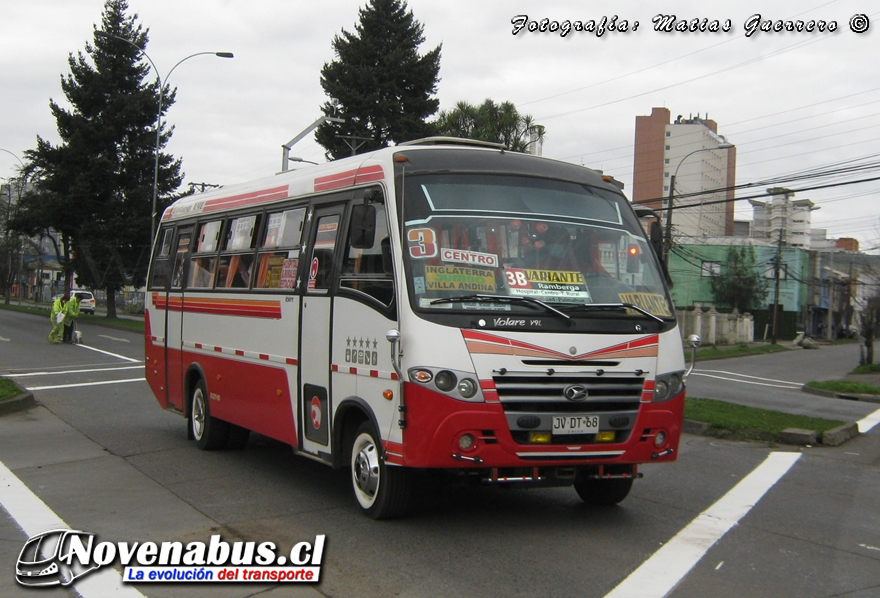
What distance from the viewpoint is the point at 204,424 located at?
1059 centimetres

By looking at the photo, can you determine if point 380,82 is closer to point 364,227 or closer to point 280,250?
point 280,250

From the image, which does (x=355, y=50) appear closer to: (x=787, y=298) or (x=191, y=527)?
(x=191, y=527)

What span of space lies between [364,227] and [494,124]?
114ft

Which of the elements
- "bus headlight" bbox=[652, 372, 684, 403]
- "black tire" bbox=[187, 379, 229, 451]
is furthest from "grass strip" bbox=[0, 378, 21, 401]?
"bus headlight" bbox=[652, 372, 684, 403]

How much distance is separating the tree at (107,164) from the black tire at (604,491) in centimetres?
4124

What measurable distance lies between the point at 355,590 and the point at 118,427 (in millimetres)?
7792

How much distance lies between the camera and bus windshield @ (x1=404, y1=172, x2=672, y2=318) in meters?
6.68

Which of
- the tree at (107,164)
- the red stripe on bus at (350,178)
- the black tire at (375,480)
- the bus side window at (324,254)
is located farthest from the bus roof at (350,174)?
the tree at (107,164)

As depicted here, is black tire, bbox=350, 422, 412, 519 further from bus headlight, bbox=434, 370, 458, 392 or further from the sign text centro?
the sign text centro

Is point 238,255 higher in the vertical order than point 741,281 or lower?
lower

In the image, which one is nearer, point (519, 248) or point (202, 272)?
point (519, 248)

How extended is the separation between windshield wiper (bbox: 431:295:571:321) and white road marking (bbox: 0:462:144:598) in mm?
2814

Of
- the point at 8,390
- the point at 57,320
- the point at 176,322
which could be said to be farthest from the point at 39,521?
the point at 57,320

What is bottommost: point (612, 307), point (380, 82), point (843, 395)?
point (843, 395)
